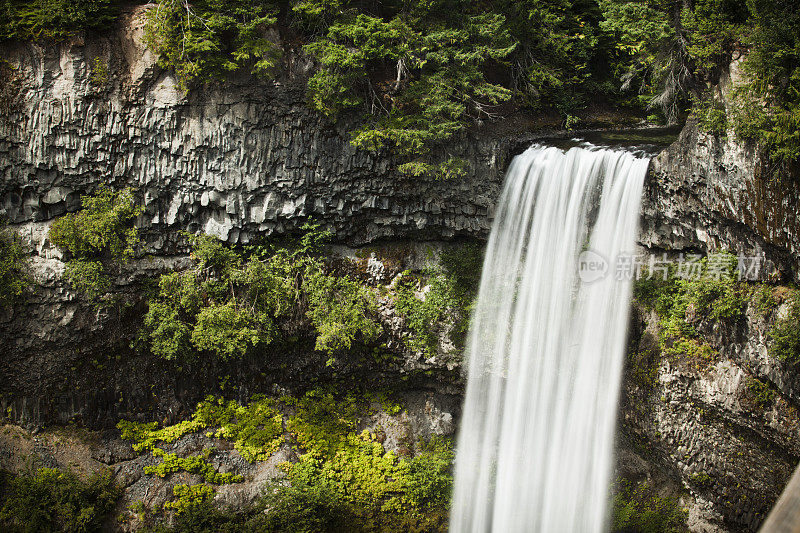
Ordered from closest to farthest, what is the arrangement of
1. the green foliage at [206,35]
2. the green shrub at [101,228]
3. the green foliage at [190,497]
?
the green foliage at [206,35] < the green shrub at [101,228] < the green foliage at [190,497]

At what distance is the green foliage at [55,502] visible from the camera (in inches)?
496

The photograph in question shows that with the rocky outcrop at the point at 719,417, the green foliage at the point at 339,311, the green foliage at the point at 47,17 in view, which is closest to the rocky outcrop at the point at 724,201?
the rocky outcrop at the point at 719,417

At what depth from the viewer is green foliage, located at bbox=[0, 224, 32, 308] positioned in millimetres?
12734

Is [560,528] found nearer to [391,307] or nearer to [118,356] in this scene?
[391,307]

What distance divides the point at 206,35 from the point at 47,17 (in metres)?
3.31

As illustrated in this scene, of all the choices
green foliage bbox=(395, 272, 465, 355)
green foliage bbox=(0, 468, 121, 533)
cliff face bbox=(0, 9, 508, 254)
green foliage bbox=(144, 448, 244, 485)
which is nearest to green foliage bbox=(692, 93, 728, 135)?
cliff face bbox=(0, 9, 508, 254)

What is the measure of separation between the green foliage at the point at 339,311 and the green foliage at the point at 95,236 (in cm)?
459

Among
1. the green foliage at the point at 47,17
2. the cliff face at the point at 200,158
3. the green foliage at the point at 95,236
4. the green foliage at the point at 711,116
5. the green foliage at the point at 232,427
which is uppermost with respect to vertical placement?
the green foliage at the point at 47,17

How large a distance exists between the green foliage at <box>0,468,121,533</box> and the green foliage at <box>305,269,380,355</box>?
6303mm

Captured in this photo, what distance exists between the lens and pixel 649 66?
1532 cm

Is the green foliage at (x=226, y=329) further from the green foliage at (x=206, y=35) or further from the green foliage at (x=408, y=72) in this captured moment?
the green foliage at (x=206, y=35)

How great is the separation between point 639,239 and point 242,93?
9800 millimetres

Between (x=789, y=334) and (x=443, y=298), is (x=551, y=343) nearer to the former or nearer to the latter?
(x=443, y=298)

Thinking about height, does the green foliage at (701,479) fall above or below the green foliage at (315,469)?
above
